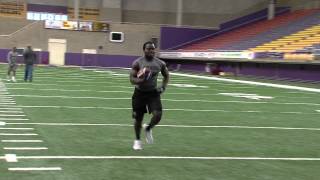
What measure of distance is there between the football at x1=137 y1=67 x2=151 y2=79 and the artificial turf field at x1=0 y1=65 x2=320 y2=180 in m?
1.05

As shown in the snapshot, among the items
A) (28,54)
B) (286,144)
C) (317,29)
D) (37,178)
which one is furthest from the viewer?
(317,29)

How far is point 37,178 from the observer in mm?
6230

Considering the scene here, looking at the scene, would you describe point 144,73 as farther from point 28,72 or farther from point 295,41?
point 295,41

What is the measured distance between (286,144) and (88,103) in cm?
716

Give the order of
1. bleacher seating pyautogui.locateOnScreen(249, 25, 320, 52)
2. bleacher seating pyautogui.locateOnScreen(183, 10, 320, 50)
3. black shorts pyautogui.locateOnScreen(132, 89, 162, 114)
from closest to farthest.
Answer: black shorts pyautogui.locateOnScreen(132, 89, 162, 114) < bleacher seating pyautogui.locateOnScreen(249, 25, 320, 52) < bleacher seating pyautogui.locateOnScreen(183, 10, 320, 50)

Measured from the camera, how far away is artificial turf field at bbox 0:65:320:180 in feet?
22.5

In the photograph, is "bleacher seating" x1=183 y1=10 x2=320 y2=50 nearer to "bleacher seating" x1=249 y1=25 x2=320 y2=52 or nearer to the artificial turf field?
"bleacher seating" x1=249 y1=25 x2=320 y2=52

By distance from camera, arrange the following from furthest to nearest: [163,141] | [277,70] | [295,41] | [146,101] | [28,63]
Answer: [295,41], [277,70], [28,63], [163,141], [146,101]

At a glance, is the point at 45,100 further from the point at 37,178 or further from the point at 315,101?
the point at 37,178

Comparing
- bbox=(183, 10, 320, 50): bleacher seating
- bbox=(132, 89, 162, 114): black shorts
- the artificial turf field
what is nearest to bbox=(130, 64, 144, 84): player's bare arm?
bbox=(132, 89, 162, 114): black shorts

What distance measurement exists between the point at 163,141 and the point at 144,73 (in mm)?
1639

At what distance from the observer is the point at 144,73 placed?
8.01 metres

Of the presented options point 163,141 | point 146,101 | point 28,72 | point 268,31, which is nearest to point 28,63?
point 28,72

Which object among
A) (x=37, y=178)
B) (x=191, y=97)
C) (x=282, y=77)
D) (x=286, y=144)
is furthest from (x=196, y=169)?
(x=282, y=77)
